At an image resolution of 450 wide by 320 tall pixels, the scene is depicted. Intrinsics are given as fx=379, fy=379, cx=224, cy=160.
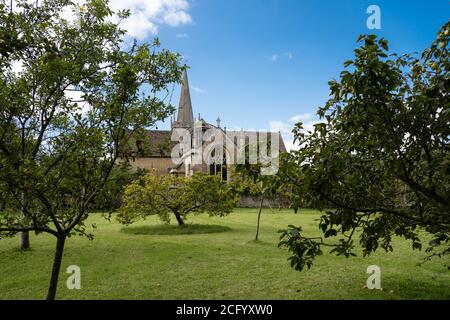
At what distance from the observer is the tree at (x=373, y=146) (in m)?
4.87

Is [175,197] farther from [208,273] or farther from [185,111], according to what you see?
[185,111]

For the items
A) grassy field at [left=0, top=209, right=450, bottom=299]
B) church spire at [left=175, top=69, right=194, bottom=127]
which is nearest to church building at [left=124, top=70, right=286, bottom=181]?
church spire at [left=175, top=69, right=194, bottom=127]

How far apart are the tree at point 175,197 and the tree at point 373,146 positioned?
14242 millimetres

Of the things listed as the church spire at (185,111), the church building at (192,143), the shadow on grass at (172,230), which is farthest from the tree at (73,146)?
the church spire at (185,111)

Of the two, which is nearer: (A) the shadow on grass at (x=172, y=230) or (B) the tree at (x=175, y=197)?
(A) the shadow on grass at (x=172, y=230)

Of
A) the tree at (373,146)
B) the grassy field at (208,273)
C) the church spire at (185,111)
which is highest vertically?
the church spire at (185,111)

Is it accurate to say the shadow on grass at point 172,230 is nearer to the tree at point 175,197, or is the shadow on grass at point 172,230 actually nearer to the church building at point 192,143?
the tree at point 175,197

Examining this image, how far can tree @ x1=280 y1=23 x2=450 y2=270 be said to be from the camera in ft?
16.0

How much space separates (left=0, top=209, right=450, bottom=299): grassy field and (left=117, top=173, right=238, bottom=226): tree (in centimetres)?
430

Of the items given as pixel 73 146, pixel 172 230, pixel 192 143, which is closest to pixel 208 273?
pixel 73 146

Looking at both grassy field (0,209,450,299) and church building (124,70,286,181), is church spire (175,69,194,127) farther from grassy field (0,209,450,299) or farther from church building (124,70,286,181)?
grassy field (0,209,450,299)

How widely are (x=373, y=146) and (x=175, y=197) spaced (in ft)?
53.8

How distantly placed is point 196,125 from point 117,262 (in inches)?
1808

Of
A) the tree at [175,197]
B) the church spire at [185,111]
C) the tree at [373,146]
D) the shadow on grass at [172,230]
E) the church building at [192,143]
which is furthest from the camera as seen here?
the church spire at [185,111]
